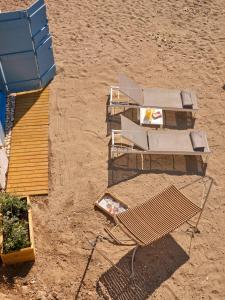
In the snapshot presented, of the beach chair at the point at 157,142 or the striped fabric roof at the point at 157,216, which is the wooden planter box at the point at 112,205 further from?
the beach chair at the point at 157,142

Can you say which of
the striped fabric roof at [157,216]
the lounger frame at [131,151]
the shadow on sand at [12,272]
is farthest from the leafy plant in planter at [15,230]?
the lounger frame at [131,151]

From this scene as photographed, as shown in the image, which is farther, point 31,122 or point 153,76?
point 153,76

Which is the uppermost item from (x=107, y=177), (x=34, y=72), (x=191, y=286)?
(x=34, y=72)

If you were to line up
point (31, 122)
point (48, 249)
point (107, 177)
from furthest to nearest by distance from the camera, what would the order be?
point (31, 122), point (107, 177), point (48, 249)

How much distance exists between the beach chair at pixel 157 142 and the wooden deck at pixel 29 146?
1.77m

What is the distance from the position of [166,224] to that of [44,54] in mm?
5936

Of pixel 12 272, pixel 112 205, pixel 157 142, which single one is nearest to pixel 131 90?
pixel 157 142

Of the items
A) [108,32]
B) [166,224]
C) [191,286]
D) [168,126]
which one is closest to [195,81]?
[168,126]

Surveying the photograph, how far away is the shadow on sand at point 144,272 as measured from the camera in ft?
23.4

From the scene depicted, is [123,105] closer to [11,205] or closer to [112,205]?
[112,205]

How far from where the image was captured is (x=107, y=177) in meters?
9.05

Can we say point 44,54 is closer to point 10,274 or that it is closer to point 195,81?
point 195,81

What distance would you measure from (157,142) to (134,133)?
2.03 ft

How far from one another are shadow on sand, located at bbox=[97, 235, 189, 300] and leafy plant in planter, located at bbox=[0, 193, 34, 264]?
153 cm
